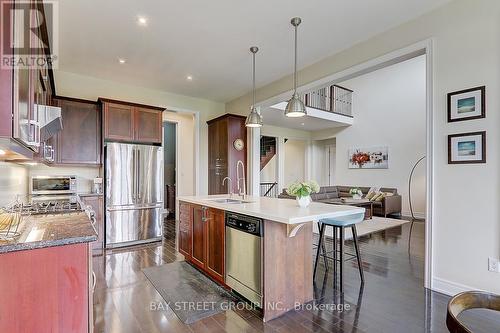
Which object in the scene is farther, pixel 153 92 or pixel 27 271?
pixel 153 92

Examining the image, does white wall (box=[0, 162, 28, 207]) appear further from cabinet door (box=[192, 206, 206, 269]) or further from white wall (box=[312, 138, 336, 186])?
white wall (box=[312, 138, 336, 186])

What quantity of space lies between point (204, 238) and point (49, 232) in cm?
169

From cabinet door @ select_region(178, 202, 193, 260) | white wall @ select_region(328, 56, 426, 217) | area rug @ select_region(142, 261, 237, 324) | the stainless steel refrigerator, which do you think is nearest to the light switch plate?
area rug @ select_region(142, 261, 237, 324)

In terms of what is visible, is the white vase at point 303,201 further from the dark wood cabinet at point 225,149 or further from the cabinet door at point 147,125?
the cabinet door at point 147,125

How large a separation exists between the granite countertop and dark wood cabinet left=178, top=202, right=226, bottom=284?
126 centimetres

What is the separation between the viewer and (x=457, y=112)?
261 centimetres

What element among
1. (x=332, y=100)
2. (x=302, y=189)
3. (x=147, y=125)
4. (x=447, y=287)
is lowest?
(x=447, y=287)

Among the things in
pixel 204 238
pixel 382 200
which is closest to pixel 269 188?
pixel 382 200

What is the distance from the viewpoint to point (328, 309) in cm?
239

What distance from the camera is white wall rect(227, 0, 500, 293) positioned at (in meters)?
2.39

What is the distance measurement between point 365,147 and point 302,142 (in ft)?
9.54

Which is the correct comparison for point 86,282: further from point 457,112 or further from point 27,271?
point 457,112

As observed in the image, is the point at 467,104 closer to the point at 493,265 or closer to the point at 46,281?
the point at 493,265

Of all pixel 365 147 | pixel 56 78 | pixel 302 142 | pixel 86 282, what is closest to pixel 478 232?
pixel 86 282
